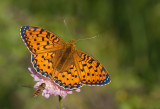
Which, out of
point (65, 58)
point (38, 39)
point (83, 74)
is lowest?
point (83, 74)

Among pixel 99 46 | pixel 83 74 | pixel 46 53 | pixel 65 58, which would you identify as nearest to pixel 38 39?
pixel 46 53

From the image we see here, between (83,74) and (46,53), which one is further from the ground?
(46,53)

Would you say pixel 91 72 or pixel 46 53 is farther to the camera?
pixel 46 53

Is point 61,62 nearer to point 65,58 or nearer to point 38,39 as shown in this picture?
point 65,58

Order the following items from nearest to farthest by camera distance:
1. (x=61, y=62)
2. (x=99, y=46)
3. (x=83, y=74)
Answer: (x=83, y=74)
(x=61, y=62)
(x=99, y=46)

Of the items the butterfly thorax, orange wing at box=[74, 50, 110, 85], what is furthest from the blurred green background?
orange wing at box=[74, 50, 110, 85]

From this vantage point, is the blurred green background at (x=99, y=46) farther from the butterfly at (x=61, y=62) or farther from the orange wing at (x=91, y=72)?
the orange wing at (x=91, y=72)
